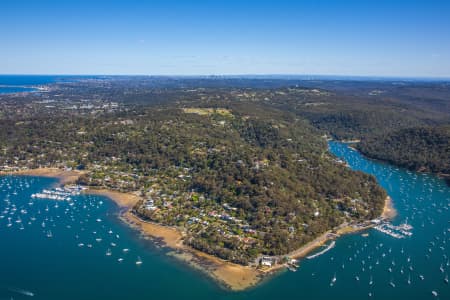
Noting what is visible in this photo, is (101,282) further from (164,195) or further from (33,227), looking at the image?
(164,195)

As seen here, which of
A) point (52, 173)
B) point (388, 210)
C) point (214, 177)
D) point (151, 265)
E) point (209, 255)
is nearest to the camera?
point (151, 265)

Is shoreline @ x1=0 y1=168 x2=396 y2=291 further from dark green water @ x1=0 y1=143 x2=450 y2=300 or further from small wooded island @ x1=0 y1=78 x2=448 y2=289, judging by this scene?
dark green water @ x1=0 y1=143 x2=450 y2=300

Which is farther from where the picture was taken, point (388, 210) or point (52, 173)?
point (52, 173)

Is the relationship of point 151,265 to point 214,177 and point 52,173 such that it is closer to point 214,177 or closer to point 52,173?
point 214,177

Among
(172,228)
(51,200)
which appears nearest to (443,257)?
(172,228)

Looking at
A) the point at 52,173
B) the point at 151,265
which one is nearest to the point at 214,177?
the point at 151,265

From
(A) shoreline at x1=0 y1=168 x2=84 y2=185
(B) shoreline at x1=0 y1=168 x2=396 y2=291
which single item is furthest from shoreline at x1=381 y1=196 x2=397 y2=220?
(A) shoreline at x1=0 y1=168 x2=84 y2=185

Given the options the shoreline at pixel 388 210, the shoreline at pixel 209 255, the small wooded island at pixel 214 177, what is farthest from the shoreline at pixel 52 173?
the shoreline at pixel 388 210
